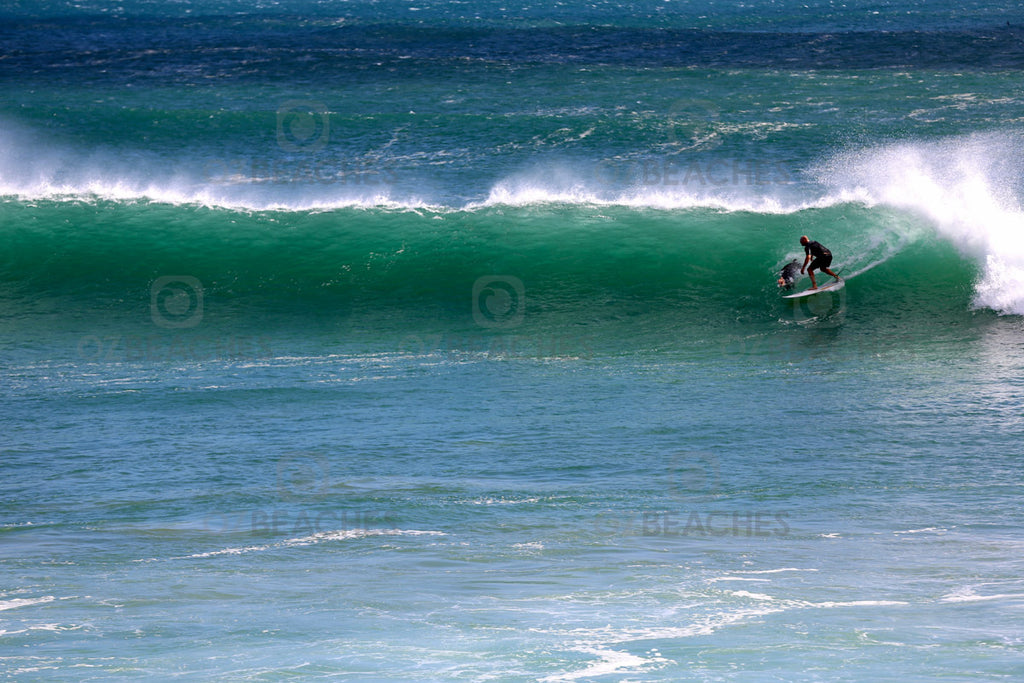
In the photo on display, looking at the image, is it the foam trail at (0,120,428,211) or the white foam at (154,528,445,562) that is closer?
the white foam at (154,528,445,562)

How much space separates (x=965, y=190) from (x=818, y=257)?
417cm

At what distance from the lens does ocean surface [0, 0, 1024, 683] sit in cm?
646

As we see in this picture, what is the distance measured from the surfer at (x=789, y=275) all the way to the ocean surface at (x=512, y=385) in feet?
0.87

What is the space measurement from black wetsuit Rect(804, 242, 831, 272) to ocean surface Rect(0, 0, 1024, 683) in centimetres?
43

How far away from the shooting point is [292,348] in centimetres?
1257

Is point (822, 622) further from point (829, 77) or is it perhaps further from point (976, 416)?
point (829, 77)

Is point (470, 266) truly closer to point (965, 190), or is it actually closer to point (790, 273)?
point (790, 273)

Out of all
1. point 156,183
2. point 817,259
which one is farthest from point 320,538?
point 156,183

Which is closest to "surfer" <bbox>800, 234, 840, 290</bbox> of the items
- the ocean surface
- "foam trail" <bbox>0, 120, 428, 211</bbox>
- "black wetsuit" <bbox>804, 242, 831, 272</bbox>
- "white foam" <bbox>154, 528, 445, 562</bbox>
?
"black wetsuit" <bbox>804, 242, 831, 272</bbox>

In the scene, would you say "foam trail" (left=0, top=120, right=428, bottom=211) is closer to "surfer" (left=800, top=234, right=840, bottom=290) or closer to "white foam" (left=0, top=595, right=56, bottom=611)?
"surfer" (left=800, top=234, right=840, bottom=290)

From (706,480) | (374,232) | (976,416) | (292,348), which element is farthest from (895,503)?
(374,232)

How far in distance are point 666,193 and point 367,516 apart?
1087 cm

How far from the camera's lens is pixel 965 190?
53.9 ft

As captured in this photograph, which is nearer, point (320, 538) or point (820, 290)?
point (320, 538)
